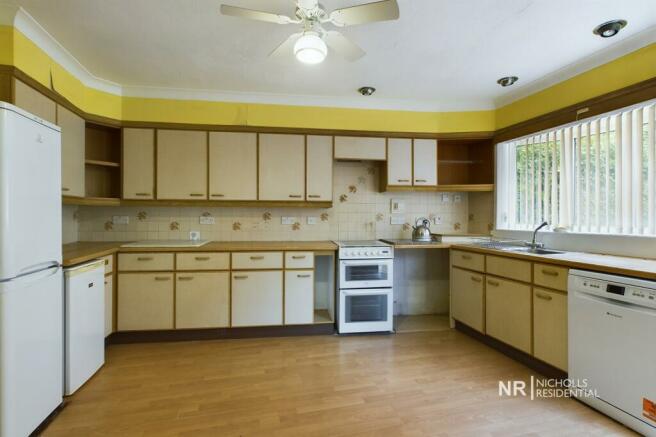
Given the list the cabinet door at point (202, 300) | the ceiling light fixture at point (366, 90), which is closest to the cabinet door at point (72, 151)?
the cabinet door at point (202, 300)

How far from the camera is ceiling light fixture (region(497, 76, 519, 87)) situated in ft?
9.22

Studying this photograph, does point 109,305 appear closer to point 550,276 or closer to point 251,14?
point 251,14

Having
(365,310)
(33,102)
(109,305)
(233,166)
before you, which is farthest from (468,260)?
(33,102)

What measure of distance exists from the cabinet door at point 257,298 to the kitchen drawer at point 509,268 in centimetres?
193

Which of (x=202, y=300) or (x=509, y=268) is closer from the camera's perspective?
(x=509, y=268)

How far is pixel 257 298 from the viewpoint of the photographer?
292 centimetres

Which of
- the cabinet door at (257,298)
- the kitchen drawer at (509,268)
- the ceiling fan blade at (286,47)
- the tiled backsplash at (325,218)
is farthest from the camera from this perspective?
the tiled backsplash at (325,218)

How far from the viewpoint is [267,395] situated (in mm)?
2014

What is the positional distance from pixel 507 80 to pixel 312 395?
3.15 metres

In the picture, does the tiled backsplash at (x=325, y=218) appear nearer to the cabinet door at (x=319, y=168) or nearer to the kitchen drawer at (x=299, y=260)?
the cabinet door at (x=319, y=168)

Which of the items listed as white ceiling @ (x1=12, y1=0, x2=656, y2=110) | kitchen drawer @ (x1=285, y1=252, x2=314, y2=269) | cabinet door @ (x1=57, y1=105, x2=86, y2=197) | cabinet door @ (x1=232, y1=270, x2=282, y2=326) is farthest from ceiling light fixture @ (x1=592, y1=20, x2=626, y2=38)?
cabinet door @ (x1=57, y1=105, x2=86, y2=197)

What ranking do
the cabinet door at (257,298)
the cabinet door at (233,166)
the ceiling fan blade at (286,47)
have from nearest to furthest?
the ceiling fan blade at (286,47) → the cabinet door at (257,298) → the cabinet door at (233,166)

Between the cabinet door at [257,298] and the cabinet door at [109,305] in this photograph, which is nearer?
the cabinet door at [109,305]

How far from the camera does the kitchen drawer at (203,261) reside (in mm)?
2828
